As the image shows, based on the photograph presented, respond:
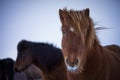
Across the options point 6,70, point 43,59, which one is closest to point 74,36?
point 43,59

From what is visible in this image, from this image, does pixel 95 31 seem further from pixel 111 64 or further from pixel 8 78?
pixel 8 78

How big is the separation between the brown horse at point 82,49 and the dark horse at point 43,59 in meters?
1.48

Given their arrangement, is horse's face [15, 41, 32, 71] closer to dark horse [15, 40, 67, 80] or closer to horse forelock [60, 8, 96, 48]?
dark horse [15, 40, 67, 80]

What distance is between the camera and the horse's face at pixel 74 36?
7.86ft

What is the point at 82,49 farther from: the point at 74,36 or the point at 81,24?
the point at 81,24

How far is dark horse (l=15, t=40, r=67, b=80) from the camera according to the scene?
4.38 metres

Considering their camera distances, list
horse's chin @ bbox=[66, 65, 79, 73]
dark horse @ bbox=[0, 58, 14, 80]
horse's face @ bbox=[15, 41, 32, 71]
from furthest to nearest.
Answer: dark horse @ bbox=[0, 58, 14, 80], horse's face @ bbox=[15, 41, 32, 71], horse's chin @ bbox=[66, 65, 79, 73]

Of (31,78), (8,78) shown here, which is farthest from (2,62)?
(31,78)

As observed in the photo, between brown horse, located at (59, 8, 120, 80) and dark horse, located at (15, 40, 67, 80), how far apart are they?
4.87ft

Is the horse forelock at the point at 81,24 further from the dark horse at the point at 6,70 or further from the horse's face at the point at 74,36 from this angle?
the dark horse at the point at 6,70

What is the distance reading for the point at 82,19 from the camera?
2572 mm

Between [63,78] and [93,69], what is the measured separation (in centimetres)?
172

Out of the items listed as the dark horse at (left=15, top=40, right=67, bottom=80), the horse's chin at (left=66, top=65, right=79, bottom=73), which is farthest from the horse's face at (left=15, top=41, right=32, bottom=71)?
the horse's chin at (left=66, top=65, right=79, bottom=73)

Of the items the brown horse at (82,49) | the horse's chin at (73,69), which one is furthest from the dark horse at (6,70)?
the horse's chin at (73,69)
